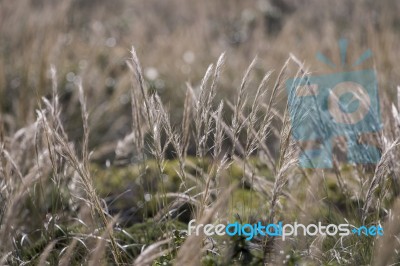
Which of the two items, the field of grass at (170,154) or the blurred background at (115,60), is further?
the blurred background at (115,60)

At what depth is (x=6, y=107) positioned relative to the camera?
4492 mm

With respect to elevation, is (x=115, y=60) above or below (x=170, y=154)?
above

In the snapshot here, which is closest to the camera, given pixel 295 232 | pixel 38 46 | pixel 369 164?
pixel 295 232

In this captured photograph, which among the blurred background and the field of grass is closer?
the field of grass

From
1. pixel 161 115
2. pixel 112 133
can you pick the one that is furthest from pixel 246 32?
pixel 161 115

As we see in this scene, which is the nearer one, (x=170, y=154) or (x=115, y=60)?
(x=170, y=154)

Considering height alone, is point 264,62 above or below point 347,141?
below

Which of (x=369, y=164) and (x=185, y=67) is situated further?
(x=185, y=67)

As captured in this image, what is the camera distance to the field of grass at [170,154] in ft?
5.45

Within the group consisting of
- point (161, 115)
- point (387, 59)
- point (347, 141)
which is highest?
point (161, 115)

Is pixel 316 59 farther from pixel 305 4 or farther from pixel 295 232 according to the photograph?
pixel 305 4

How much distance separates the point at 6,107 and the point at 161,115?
3.11 metres

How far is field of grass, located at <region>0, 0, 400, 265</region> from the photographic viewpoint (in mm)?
1660

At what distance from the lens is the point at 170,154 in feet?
14.4
